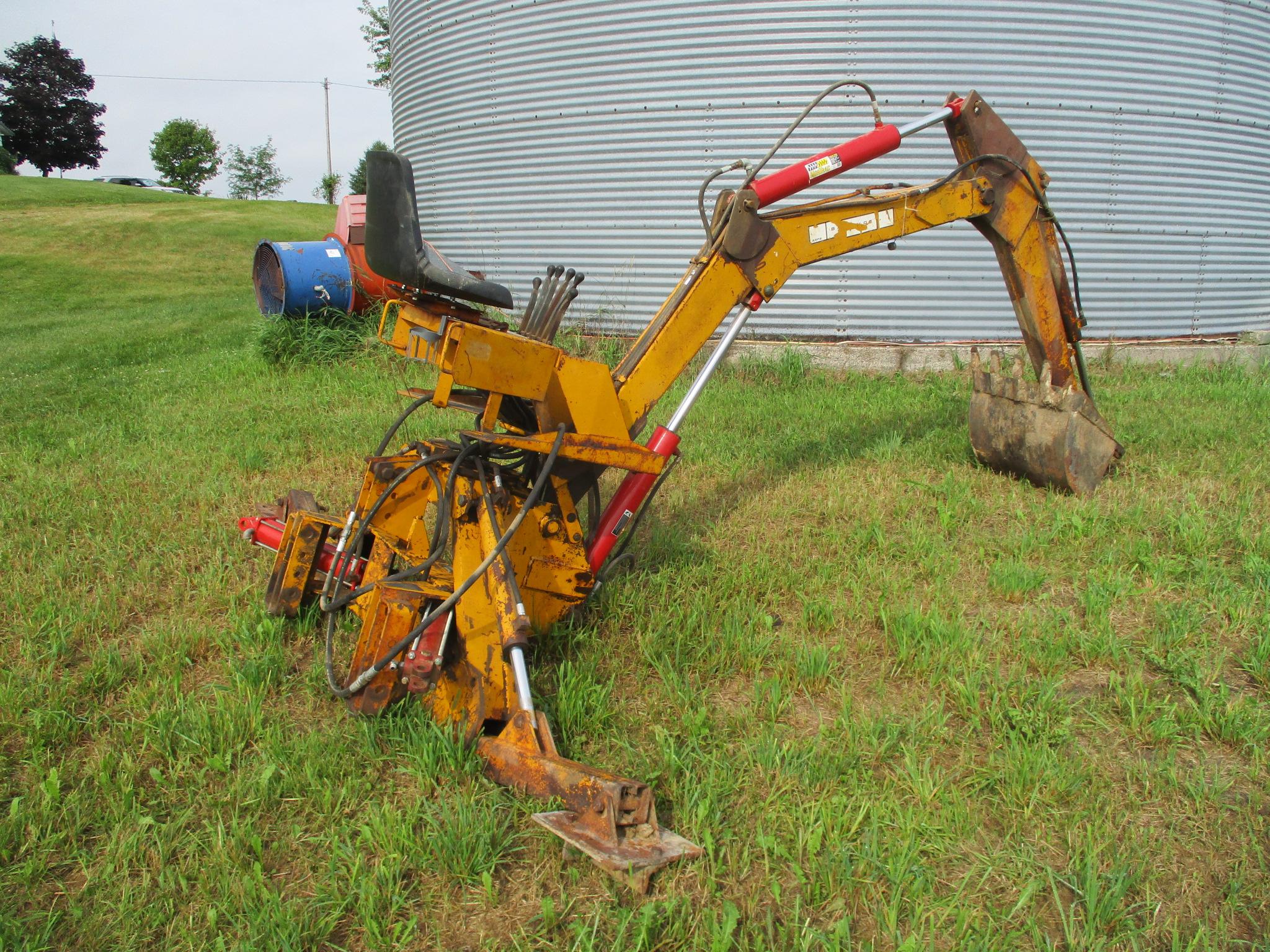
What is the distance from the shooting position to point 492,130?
9.07m

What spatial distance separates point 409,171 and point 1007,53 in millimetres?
6568

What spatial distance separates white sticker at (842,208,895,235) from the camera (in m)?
4.16

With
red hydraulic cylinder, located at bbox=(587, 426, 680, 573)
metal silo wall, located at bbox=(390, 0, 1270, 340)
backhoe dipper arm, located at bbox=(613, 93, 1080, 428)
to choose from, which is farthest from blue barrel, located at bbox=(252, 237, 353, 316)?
red hydraulic cylinder, located at bbox=(587, 426, 680, 573)

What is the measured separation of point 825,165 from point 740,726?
228 centimetres

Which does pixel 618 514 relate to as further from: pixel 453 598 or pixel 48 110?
pixel 48 110

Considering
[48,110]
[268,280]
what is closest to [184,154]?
[48,110]

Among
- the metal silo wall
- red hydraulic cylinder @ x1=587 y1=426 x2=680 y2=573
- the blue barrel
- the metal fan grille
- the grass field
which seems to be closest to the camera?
the grass field

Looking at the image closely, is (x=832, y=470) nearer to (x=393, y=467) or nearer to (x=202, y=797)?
(x=393, y=467)

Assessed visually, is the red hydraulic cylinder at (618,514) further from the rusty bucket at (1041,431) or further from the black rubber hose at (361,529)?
the rusty bucket at (1041,431)

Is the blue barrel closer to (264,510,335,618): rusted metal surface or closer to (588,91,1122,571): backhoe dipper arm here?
(588,91,1122,571): backhoe dipper arm

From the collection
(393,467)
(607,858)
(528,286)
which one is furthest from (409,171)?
(528,286)

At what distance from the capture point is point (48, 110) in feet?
192

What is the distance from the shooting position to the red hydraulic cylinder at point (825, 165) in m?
3.80

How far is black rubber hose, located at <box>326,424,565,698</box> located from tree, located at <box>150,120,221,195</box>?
63.9 metres
